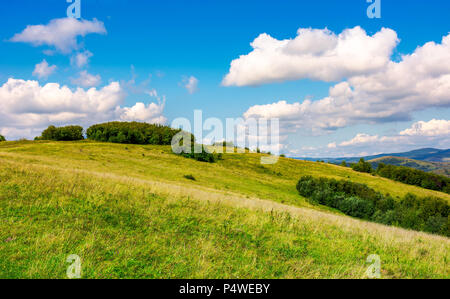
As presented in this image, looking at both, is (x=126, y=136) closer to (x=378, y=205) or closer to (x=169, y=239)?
(x=378, y=205)

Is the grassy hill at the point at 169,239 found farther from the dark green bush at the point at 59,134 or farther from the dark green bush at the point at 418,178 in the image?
the dark green bush at the point at 418,178

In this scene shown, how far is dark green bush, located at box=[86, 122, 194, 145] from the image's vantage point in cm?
10604

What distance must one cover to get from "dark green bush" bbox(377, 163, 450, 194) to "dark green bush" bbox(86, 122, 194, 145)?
93.0 m

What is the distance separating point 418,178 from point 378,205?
6412 cm

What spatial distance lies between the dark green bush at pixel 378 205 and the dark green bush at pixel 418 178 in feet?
149

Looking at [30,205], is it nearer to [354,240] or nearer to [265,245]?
[265,245]

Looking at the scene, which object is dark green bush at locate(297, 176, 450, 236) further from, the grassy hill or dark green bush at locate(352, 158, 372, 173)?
dark green bush at locate(352, 158, 372, 173)

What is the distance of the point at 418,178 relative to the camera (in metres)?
112

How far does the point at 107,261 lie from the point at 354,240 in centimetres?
1031
